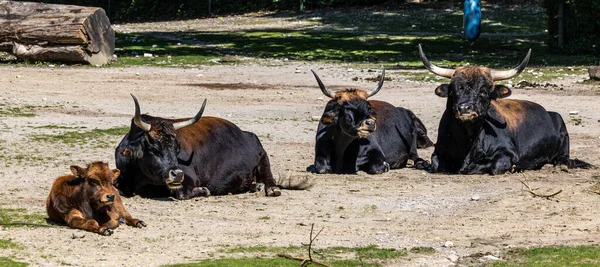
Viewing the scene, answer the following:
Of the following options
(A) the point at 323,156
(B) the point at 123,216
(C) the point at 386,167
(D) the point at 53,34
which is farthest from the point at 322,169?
(D) the point at 53,34

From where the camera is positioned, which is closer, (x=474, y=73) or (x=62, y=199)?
(x=62, y=199)

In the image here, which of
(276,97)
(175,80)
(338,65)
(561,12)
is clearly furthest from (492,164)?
(561,12)

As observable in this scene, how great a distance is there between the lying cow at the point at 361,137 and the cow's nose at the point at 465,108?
104cm

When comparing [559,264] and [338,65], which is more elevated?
[559,264]

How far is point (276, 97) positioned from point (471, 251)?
44.4 feet

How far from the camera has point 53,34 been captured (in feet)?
94.3

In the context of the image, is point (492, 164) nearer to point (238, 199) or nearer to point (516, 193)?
point (516, 193)

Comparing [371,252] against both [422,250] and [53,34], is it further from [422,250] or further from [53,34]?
[53,34]

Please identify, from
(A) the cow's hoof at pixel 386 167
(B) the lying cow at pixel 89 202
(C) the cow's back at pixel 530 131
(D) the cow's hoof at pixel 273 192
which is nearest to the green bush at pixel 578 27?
(C) the cow's back at pixel 530 131

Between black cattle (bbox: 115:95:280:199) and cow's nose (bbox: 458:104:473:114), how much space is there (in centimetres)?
254

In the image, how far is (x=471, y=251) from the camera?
10.6 meters

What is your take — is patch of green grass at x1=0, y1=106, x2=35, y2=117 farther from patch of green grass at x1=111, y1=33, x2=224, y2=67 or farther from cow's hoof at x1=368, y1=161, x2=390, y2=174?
patch of green grass at x1=111, y1=33, x2=224, y2=67

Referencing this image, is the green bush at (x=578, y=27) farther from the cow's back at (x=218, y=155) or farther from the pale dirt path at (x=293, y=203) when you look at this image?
the cow's back at (x=218, y=155)

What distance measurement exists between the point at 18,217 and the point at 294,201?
301 cm
